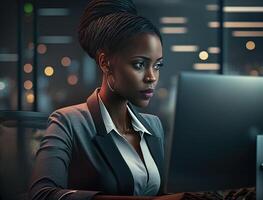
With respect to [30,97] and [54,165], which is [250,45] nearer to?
[30,97]

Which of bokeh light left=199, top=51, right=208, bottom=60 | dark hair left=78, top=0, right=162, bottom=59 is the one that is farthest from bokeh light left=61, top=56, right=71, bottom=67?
dark hair left=78, top=0, right=162, bottom=59

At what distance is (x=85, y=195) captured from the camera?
1.22 meters

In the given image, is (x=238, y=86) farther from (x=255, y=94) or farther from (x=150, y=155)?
(x=150, y=155)

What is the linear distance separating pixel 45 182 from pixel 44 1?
7.38 feet

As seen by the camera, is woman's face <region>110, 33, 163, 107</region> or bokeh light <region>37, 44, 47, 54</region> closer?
woman's face <region>110, 33, 163, 107</region>

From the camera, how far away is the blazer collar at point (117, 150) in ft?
4.72

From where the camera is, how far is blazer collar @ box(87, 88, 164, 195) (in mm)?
1438

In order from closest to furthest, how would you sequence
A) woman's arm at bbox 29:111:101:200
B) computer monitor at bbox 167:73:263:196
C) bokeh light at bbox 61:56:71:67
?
computer monitor at bbox 167:73:263:196
woman's arm at bbox 29:111:101:200
bokeh light at bbox 61:56:71:67

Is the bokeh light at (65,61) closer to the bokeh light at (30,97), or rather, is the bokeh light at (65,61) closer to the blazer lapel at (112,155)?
the bokeh light at (30,97)

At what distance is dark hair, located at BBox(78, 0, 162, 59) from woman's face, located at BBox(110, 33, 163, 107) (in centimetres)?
→ 2

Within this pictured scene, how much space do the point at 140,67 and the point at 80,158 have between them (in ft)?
0.96

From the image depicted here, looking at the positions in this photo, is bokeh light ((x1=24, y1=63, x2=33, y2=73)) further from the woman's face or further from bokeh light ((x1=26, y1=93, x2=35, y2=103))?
the woman's face

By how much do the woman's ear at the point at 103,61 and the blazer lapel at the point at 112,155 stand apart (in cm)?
10

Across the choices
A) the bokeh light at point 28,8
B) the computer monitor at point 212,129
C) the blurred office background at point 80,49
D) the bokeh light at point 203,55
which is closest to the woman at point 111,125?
the computer monitor at point 212,129
